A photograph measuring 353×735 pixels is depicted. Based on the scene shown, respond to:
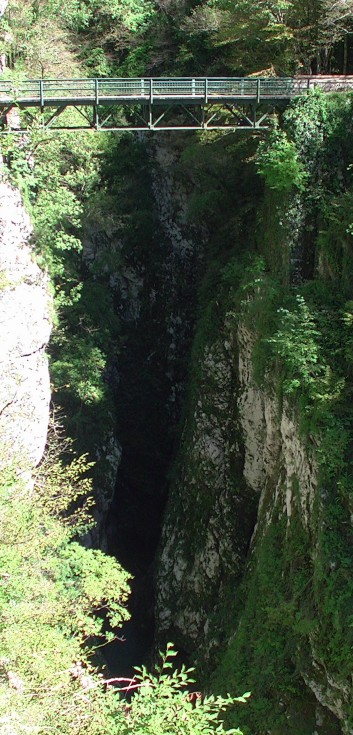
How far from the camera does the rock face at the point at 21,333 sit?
14508 mm

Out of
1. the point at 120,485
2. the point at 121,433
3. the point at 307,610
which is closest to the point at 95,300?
the point at 121,433

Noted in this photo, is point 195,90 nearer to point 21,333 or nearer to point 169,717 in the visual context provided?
point 21,333

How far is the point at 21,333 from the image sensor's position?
1530cm

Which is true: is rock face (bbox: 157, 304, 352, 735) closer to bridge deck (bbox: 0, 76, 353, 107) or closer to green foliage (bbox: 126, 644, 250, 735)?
green foliage (bbox: 126, 644, 250, 735)

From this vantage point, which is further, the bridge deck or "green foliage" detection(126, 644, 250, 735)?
the bridge deck

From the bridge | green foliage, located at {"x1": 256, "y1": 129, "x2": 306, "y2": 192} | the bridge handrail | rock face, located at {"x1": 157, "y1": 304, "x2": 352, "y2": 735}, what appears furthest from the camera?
the bridge

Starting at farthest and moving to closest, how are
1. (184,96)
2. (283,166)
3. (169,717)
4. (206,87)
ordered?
1. (184,96)
2. (206,87)
3. (283,166)
4. (169,717)

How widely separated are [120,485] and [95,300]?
249 inches

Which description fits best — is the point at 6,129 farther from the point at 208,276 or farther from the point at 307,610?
the point at 307,610

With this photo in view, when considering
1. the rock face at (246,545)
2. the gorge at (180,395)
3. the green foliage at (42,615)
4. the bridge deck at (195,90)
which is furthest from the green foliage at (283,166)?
the green foliage at (42,615)

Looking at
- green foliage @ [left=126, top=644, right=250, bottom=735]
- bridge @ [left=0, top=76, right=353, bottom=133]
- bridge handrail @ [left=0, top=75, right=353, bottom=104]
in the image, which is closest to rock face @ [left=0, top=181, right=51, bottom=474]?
bridge @ [left=0, top=76, right=353, bottom=133]

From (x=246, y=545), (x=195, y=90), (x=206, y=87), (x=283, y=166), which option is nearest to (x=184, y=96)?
(x=206, y=87)

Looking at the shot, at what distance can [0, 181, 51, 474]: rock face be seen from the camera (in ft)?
47.6

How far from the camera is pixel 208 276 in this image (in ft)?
62.5
